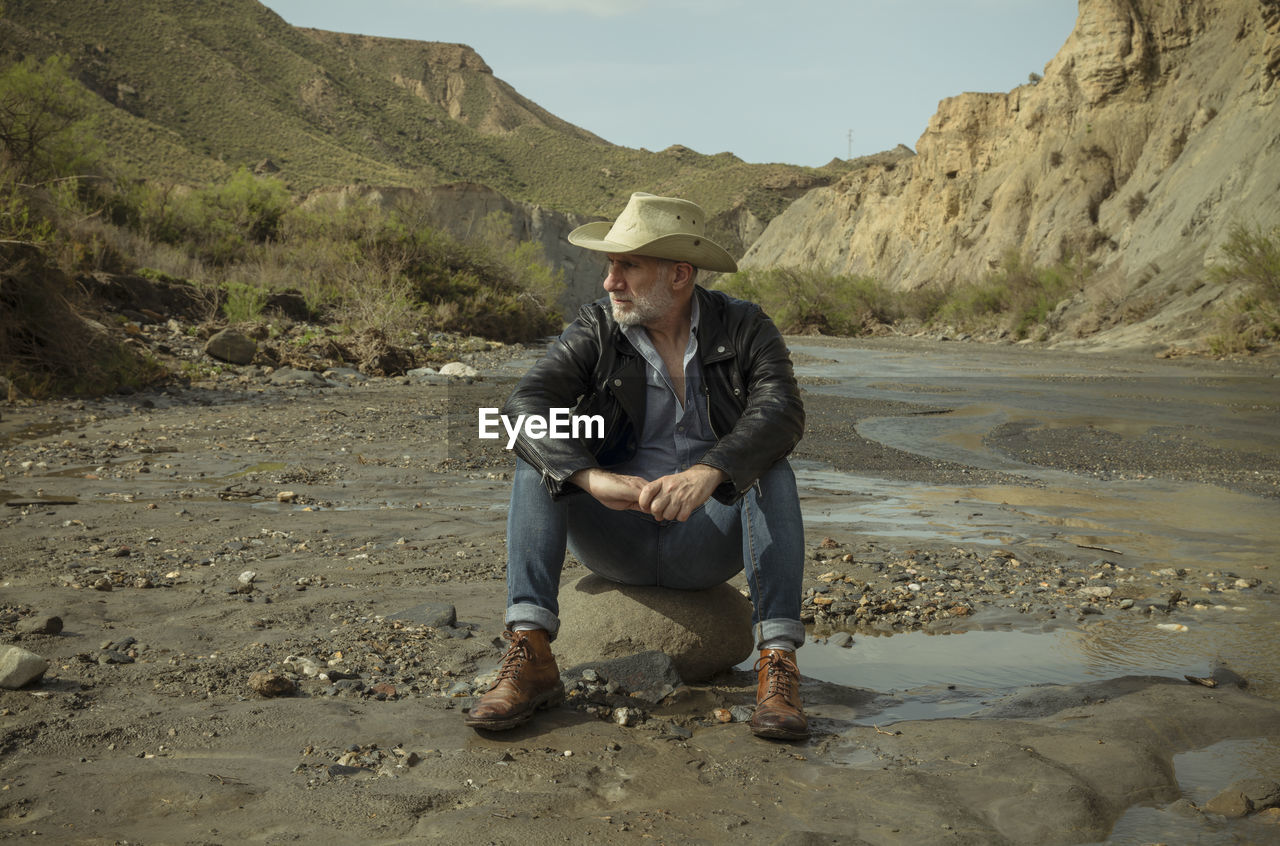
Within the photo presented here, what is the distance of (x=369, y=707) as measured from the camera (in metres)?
3.16

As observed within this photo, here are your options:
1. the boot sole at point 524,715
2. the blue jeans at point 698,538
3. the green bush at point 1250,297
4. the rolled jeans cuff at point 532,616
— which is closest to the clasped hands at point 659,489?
the blue jeans at point 698,538

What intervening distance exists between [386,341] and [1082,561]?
48.6 feet

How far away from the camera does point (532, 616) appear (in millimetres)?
3260

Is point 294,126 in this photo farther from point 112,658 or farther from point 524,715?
point 524,715

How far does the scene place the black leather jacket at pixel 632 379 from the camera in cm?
340

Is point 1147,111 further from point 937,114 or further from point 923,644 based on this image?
point 923,644

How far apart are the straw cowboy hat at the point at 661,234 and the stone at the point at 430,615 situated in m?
1.60

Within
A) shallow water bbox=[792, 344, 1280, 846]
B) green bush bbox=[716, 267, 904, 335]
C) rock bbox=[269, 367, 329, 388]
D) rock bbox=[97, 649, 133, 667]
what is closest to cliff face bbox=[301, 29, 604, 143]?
green bush bbox=[716, 267, 904, 335]

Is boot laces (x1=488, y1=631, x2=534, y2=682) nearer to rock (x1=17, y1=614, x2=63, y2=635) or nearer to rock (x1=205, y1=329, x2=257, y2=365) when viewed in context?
rock (x1=17, y1=614, x2=63, y2=635)

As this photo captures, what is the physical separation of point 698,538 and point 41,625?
2.39 meters

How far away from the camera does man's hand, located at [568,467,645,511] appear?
3.24 meters

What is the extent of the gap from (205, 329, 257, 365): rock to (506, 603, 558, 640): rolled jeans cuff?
45.3 ft

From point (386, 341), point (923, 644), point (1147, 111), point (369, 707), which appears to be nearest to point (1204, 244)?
point (1147, 111)

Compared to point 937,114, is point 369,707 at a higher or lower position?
lower
